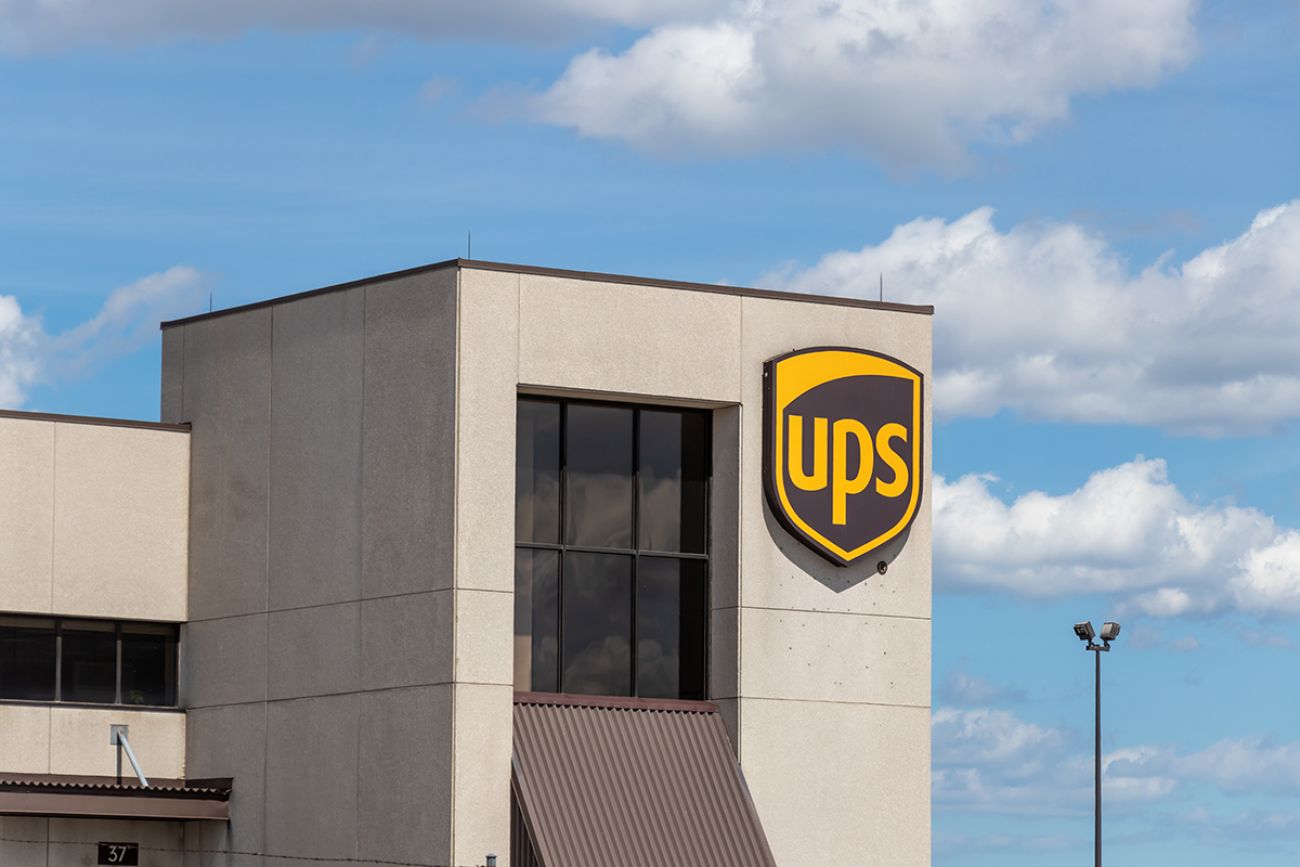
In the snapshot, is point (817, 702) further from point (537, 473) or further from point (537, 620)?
point (537, 473)

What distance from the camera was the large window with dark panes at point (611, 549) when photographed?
112ft

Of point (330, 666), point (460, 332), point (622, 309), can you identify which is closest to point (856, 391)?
point (622, 309)

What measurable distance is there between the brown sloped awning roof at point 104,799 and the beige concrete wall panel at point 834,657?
815cm

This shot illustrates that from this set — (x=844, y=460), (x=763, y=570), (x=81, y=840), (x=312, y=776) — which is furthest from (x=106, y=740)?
(x=844, y=460)

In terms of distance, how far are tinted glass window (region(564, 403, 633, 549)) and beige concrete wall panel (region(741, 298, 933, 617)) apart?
1.69m

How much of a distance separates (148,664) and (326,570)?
4.32 m

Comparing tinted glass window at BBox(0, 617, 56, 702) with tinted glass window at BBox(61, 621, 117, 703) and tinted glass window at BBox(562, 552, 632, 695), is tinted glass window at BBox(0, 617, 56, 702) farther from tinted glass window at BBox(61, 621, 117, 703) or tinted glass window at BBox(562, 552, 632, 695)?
tinted glass window at BBox(562, 552, 632, 695)

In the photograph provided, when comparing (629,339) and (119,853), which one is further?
(119,853)

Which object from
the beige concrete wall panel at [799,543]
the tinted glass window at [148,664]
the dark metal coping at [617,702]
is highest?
the beige concrete wall panel at [799,543]

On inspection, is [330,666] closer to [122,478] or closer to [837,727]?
[122,478]

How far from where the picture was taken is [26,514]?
36438 mm

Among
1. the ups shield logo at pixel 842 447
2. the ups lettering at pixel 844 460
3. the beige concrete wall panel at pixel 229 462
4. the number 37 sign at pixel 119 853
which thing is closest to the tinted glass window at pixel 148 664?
the beige concrete wall panel at pixel 229 462

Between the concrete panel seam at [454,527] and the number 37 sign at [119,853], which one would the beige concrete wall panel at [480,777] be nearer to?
the concrete panel seam at [454,527]

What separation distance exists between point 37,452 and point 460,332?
25.1ft
